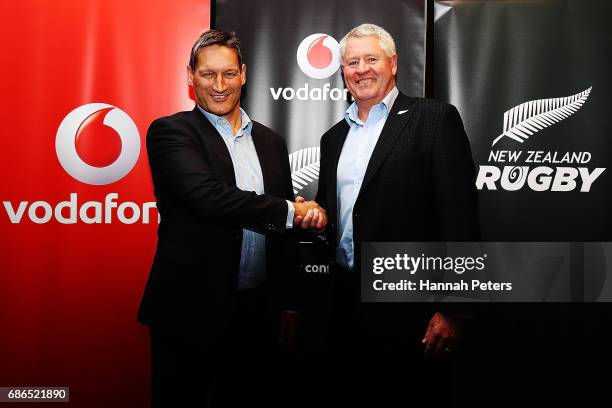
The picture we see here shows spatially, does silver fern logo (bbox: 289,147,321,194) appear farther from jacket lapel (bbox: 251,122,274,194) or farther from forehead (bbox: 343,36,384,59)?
forehead (bbox: 343,36,384,59)

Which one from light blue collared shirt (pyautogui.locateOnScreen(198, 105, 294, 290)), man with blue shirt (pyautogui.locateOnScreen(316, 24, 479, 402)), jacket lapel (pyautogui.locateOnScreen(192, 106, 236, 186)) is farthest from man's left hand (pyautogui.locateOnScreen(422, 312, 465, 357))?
jacket lapel (pyautogui.locateOnScreen(192, 106, 236, 186))

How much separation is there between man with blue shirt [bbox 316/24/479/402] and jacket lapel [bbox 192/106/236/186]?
543 mm

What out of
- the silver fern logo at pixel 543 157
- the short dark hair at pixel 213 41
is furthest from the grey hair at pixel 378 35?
the silver fern logo at pixel 543 157

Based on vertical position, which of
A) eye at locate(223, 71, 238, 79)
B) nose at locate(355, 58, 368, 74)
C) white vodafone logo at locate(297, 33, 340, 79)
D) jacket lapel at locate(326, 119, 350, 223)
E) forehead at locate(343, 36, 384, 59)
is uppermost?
white vodafone logo at locate(297, 33, 340, 79)

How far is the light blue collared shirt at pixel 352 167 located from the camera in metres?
2.19

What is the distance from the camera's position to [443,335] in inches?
79.8

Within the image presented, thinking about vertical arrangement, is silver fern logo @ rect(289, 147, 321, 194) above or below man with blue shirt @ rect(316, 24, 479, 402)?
above

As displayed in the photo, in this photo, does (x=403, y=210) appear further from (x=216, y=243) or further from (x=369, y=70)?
(x=216, y=243)

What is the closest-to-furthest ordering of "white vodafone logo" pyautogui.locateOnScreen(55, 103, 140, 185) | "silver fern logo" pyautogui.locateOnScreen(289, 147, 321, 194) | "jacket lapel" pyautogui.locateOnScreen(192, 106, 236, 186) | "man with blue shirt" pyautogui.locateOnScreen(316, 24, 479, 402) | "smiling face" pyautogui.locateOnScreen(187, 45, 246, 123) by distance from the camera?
1. "man with blue shirt" pyautogui.locateOnScreen(316, 24, 479, 402)
2. "jacket lapel" pyautogui.locateOnScreen(192, 106, 236, 186)
3. "smiling face" pyautogui.locateOnScreen(187, 45, 246, 123)
4. "white vodafone logo" pyautogui.locateOnScreen(55, 103, 140, 185)
5. "silver fern logo" pyautogui.locateOnScreen(289, 147, 321, 194)

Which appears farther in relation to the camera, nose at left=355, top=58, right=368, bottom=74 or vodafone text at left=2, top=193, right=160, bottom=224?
vodafone text at left=2, top=193, right=160, bottom=224

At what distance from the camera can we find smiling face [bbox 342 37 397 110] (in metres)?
2.28

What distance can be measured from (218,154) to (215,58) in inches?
19.2

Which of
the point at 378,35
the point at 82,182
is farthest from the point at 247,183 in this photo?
the point at 82,182

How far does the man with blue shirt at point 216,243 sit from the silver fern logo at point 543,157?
1.56m
